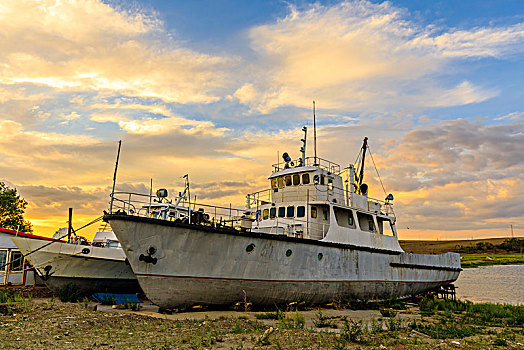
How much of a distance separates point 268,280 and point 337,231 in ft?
16.4

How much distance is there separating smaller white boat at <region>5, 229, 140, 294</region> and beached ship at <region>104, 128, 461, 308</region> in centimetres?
506

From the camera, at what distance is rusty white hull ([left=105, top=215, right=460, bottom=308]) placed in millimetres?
13062

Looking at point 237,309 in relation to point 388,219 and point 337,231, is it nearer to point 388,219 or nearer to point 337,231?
point 337,231

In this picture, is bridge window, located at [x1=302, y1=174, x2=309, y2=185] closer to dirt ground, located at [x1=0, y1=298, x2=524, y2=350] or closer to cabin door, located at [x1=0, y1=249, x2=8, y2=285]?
dirt ground, located at [x1=0, y1=298, x2=524, y2=350]

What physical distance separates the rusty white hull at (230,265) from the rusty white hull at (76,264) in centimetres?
649

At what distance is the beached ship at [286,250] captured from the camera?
43.4ft

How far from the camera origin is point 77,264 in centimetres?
1812

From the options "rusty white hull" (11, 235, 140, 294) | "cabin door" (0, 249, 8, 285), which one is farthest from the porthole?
"cabin door" (0, 249, 8, 285)

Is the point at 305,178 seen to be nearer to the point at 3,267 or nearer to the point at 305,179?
the point at 305,179

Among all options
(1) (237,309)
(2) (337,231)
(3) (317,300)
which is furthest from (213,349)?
(2) (337,231)

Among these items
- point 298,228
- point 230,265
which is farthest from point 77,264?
point 298,228

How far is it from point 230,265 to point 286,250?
8.49 ft

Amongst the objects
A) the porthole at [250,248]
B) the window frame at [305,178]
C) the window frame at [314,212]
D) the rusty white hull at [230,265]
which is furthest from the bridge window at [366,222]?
the porthole at [250,248]

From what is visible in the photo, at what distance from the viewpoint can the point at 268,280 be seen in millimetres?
A: 14992
